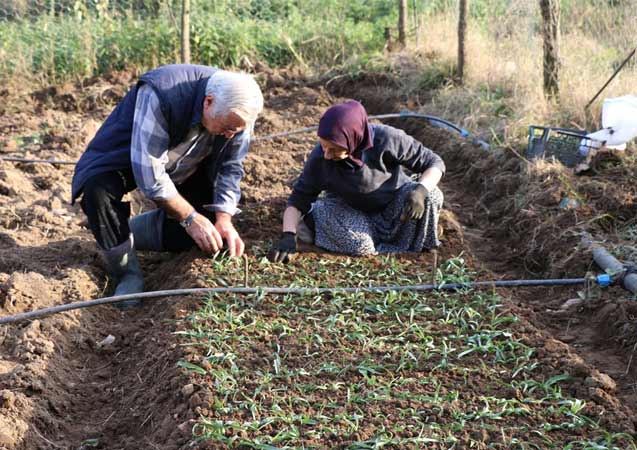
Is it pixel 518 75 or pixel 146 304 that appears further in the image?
pixel 518 75

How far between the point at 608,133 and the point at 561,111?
1.05 metres

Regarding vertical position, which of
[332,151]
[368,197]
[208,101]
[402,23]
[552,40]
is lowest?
[368,197]

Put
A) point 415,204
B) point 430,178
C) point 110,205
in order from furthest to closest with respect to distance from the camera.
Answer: point 430,178 < point 415,204 < point 110,205

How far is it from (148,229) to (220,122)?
3.76ft

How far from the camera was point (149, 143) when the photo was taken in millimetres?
4246

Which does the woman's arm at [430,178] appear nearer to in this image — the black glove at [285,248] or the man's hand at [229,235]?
the black glove at [285,248]

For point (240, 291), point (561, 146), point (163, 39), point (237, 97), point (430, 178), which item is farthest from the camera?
point (163, 39)

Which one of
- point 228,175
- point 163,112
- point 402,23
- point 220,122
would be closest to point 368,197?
point 228,175

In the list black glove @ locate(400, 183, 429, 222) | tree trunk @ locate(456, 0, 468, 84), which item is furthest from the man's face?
tree trunk @ locate(456, 0, 468, 84)

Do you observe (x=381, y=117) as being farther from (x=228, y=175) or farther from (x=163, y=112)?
(x=163, y=112)

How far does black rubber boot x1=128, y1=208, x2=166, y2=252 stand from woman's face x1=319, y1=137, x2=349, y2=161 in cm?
115

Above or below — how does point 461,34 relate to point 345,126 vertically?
above

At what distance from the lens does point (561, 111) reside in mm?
7074

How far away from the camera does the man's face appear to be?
13.5 feet
